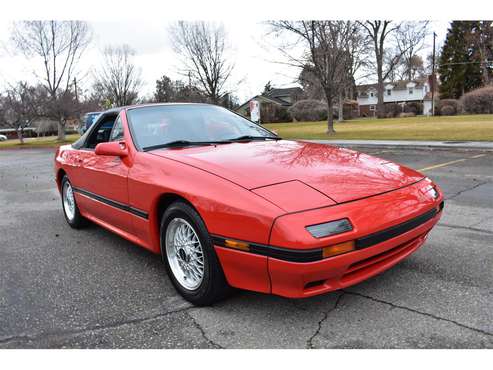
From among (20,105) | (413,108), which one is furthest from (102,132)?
(413,108)

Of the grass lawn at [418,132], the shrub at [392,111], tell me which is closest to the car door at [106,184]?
the grass lawn at [418,132]

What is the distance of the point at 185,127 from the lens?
147 inches

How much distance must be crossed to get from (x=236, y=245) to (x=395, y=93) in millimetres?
72404

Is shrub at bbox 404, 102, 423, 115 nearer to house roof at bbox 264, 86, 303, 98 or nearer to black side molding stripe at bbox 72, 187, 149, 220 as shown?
house roof at bbox 264, 86, 303, 98

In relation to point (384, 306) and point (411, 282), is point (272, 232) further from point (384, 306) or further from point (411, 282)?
point (411, 282)

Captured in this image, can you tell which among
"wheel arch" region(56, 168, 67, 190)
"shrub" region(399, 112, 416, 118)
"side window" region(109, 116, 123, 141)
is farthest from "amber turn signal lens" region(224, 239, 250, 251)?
"shrub" region(399, 112, 416, 118)

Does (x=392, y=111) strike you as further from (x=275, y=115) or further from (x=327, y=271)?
(x=327, y=271)

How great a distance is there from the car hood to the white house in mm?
63270

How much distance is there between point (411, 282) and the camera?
119 inches

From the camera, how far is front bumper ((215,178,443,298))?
2.23m

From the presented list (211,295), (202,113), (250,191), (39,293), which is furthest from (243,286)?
(202,113)

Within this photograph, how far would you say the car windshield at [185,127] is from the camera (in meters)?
3.55

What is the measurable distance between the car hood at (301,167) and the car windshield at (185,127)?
0.73 feet

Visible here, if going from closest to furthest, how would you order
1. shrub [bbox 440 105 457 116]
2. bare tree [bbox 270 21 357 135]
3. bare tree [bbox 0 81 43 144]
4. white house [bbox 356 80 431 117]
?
bare tree [bbox 270 21 357 135]
bare tree [bbox 0 81 43 144]
shrub [bbox 440 105 457 116]
white house [bbox 356 80 431 117]
